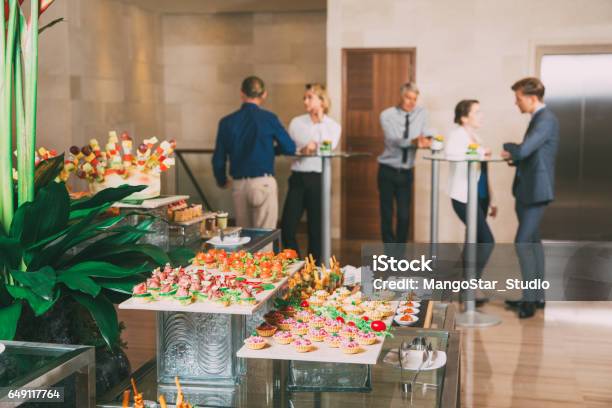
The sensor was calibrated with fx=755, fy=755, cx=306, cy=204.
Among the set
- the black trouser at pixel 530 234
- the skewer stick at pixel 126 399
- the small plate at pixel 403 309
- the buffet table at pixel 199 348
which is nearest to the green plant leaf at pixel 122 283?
the buffet table at pixel 199 348

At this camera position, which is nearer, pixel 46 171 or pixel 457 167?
pixel 46 171

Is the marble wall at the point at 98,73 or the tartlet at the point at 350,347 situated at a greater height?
the marble wall at the point at 98,73

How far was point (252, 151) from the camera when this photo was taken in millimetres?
5918

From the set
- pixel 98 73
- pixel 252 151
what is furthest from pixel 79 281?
pixel 98 73

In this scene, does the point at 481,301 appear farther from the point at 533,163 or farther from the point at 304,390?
the point at 304,390

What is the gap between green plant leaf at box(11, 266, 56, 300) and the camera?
2061mm

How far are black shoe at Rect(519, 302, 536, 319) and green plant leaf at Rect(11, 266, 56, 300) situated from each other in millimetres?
4238

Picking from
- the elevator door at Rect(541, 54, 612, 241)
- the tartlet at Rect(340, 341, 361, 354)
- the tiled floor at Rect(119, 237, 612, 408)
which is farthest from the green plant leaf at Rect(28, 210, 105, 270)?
the elevator door at Rect(541, 54, 612, 241)

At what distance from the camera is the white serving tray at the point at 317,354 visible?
2025mm

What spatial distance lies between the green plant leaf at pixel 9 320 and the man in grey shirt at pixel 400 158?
5152 millimetres

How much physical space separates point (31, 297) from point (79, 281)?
140mm

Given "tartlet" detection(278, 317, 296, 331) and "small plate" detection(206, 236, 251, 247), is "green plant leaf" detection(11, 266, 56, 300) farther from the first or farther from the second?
"small plate" detection(206, 236, 251, 247)

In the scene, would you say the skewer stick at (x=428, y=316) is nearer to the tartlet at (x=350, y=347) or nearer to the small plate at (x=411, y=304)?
the small plate at (x=411, y=304)

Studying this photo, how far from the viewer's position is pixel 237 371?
7.50 feet
